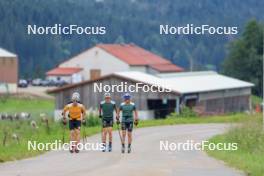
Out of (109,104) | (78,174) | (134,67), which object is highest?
(134,67)

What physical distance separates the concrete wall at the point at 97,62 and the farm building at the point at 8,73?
489 centimetres

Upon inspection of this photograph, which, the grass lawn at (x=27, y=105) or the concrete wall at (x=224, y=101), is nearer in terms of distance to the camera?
the concrete wall at (x=224, y=101)

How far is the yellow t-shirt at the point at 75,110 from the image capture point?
23312mm

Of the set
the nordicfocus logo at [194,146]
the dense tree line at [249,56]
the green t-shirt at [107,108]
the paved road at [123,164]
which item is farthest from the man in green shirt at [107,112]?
the dense tree line at [249,56]

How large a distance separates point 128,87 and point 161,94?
7.59ft

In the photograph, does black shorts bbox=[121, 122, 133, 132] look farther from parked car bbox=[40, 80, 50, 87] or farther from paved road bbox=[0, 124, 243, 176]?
parked car bbox=[40, 80, 50, 87]

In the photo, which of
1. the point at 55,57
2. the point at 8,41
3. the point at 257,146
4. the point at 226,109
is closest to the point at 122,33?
the point at 55,57

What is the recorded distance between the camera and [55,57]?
103 meters

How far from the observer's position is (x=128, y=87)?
2024 inches

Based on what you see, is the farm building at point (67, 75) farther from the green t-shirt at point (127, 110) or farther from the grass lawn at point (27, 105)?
the green t-shirt at point (127, 110)

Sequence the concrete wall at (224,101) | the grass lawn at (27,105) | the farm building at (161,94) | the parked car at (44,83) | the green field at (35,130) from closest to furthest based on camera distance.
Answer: the green field at (35,130) → the farm building at (161,94) → the concrete wall at (224,101) → the grass lawn at (27,105) → the parked car at (44,83)

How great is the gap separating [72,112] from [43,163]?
341 centimetres

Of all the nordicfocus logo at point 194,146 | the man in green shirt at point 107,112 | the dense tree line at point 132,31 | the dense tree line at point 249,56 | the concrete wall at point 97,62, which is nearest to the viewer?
the man in green shirt at point 107,112

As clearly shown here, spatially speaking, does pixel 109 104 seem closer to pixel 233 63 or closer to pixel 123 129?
pixel 123 129
